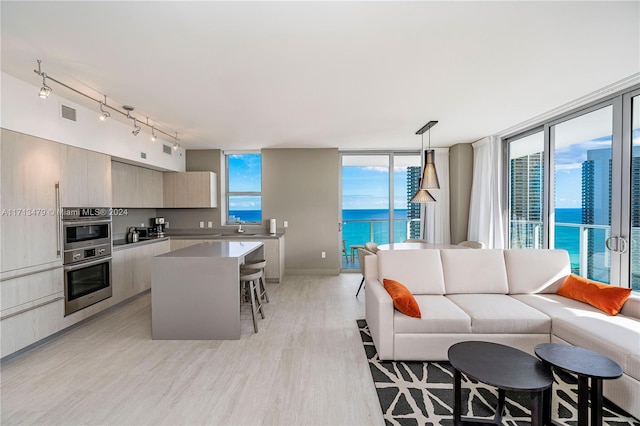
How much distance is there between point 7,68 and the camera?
2498mm

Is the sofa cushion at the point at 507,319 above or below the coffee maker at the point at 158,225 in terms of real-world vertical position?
below

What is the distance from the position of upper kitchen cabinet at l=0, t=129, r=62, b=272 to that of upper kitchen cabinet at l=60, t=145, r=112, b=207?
100 mm

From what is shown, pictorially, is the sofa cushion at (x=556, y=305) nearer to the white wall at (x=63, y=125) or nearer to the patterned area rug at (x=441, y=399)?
the patterned area rug at (x=441, y=399)

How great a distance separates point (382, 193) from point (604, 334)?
452 centimetres

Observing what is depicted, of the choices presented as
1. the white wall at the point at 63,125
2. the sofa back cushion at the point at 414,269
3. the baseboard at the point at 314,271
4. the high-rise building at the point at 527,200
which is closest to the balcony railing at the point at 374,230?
the baseboard at the point at 314,271

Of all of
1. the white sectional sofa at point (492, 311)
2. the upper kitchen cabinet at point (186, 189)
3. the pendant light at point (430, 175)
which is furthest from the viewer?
the upper kitchen cabinet at point (186, 189)

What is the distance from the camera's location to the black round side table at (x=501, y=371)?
1.54 meters

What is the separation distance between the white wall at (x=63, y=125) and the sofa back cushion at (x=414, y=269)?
12.4 ft

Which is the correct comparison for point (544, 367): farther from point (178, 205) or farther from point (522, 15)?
point (178, 205)

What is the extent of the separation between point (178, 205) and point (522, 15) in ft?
19.0

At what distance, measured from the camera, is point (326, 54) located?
231 cm

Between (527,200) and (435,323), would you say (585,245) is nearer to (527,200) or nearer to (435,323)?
(527,200)

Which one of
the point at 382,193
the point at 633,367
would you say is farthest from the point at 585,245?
the point at 382,193

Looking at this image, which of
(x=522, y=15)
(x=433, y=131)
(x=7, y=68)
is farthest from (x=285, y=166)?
(x=522, y=15)
